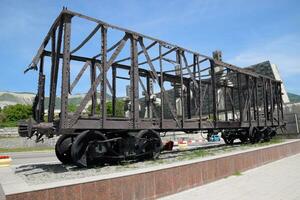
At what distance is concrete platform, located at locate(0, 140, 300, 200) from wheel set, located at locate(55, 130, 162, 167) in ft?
5.62

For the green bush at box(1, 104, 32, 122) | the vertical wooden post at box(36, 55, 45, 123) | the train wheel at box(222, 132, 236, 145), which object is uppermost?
the green bush at box(1, 104, 32, 122)

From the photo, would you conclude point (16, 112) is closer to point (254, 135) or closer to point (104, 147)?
point (254, 135)

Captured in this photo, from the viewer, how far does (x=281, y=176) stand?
9.42 metres

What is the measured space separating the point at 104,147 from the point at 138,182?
253 cm

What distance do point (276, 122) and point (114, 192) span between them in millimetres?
17418

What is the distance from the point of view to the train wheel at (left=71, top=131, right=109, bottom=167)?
7918 millimetres

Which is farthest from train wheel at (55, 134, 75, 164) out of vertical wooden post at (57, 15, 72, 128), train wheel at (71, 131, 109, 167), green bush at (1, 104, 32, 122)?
green bush at (1, 104, 32, 122)

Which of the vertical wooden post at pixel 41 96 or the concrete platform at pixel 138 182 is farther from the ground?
the vertical wooden post at pixel 41 96

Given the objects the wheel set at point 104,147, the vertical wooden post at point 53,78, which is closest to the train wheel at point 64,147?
the wheel set at point 104,147

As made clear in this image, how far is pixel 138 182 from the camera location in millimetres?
6281

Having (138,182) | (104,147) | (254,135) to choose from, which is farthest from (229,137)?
(138,182)

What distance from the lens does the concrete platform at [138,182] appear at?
4989 mm

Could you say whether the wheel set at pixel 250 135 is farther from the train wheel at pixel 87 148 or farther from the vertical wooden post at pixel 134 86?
the train wheel at pixel 87 148

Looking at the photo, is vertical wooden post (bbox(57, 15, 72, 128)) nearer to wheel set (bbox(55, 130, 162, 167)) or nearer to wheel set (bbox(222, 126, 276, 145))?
wheel set (bbox(55, 130, 162, 167))
